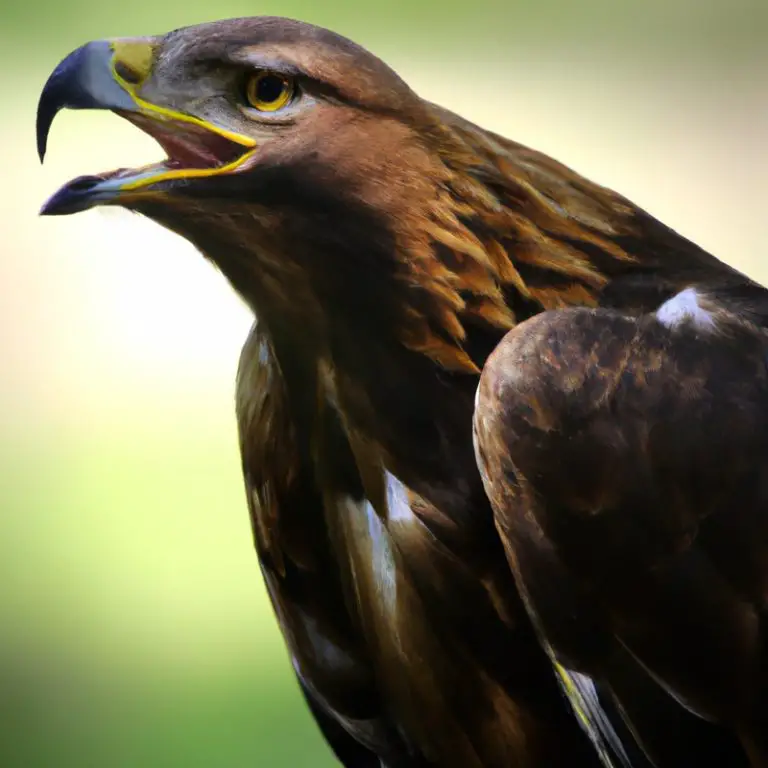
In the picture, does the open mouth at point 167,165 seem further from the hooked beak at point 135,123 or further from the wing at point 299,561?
the wing at point 299,561

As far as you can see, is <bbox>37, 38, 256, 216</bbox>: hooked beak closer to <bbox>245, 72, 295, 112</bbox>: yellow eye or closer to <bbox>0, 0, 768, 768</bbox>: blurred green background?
<bbox>245, 72, 295, 112</bbox>: yellow eye

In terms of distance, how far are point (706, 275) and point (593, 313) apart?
0.18m

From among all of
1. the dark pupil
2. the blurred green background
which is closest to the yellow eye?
the dark pupil

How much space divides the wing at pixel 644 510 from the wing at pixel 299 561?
10.0 inches

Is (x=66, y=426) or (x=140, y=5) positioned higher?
(x=140, y=5)

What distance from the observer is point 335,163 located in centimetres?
92

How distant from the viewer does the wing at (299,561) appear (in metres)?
1.09

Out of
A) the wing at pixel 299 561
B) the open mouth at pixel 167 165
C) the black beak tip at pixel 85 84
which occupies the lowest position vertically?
the wing at pixel 299 561

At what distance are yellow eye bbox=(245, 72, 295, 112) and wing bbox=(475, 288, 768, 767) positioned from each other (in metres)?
0.29

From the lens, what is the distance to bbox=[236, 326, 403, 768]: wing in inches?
43.1

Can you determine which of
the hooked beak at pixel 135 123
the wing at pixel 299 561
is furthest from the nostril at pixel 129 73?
the wing at pixel 299 561

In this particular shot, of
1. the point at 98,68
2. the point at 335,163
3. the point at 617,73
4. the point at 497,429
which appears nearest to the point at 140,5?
the point at 98,68

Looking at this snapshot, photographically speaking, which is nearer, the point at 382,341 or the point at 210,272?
the point at 382,341

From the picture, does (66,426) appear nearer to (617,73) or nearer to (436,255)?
(436,255)
